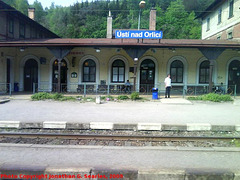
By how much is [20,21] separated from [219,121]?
69.0ft

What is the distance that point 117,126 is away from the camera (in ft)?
23.5

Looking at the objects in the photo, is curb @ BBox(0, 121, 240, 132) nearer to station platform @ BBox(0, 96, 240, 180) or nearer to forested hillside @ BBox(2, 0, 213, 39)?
station platform @ BBox(0, 96, 240, 180)

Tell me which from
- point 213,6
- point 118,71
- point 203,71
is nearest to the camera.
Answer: point 203,71

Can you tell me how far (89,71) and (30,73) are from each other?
18.8 feet

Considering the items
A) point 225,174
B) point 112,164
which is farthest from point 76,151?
point 225,174

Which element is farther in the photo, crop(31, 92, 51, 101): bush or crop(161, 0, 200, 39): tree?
crop(161, 0, 200, 39): tree

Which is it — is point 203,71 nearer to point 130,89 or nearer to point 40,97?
point 130,89

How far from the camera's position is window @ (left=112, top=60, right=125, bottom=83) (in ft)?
58.0

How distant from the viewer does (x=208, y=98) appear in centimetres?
1319

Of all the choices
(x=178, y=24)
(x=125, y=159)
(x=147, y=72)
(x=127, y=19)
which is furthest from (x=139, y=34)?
(x=127, y=19)

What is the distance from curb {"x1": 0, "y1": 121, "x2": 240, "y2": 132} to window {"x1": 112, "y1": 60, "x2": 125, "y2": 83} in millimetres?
10805

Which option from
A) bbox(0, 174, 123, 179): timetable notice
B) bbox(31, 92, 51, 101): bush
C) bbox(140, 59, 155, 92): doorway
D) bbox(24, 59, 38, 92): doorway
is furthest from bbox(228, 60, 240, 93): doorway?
bbox(24, 59, 38, 92): doorway

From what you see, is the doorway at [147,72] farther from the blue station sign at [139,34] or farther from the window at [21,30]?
the window at [21,30]

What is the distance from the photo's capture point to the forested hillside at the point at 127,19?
4866 cm
